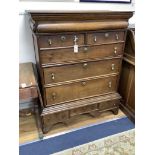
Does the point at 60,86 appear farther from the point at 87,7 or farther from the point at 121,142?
the point at 87,7

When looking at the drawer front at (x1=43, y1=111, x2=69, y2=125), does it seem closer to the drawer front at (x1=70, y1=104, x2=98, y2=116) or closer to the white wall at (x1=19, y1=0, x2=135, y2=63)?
the drawer front at (x1=70, y1=104, x2=98, y2=116)

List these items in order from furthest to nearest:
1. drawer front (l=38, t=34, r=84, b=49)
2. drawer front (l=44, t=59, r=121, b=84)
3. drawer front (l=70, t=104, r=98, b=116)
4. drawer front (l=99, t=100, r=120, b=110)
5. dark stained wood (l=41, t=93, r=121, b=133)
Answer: drawer front (l=99, t=100, r=120, b=110) → drawer front (l=70, t=104, r=98, b=116) → dark stained wood (l=41, t=93, r=121, b=133) → drawer front (l=44, t=59, r=121, b=84) → drawer front (l=38, t=34, r=84, b=49)

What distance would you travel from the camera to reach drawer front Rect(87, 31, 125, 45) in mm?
1689

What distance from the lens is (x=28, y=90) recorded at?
5.22 ft

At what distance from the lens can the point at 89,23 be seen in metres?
1.59

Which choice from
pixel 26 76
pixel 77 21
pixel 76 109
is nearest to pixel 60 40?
pixel 77 21

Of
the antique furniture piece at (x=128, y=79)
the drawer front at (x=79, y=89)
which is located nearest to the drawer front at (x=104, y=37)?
the antique furniture piece at (x=128, y=79)

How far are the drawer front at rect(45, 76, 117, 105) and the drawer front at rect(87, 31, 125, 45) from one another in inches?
16.6

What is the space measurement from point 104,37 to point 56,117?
982 millimetres

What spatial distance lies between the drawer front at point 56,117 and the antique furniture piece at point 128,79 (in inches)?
31.6

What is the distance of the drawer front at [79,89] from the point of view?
5.80ft

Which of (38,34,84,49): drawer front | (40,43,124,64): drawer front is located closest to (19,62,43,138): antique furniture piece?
(40,43,124,64): drawer front
